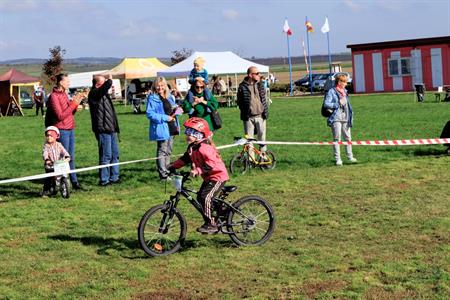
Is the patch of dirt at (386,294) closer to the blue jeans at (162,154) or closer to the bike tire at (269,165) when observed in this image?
the blue jeans at (162,154)

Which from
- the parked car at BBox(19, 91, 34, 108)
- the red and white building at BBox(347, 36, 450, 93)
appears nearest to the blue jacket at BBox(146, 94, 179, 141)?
the red and white building at BBox(347, 36, 450, 93)

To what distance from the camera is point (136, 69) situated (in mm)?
46906

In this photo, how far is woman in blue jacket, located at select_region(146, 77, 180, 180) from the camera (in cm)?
1272

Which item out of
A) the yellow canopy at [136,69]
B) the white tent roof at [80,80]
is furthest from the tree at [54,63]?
the yellow canopy at [136,69]

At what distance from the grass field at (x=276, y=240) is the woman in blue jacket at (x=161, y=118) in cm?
58

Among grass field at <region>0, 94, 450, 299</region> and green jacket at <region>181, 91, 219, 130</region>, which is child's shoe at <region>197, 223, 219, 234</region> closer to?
grass field at <region>0, 94, 450, 299</region>

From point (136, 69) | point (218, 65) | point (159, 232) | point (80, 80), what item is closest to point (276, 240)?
point (159, 232)

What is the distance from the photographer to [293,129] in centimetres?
2227

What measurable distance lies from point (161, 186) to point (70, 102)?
208 centimetres

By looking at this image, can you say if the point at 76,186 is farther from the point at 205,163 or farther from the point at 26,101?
the point at 26,101

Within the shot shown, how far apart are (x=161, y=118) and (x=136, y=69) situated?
34.8 m

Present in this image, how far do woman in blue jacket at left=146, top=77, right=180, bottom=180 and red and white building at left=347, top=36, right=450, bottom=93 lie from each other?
34.4 metres

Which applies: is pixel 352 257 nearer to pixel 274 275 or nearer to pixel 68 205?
pixel 274 275

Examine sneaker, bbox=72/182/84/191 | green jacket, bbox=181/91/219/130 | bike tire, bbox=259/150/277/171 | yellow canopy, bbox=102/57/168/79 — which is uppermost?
yellow canopy, bbox=102/57/168/79
